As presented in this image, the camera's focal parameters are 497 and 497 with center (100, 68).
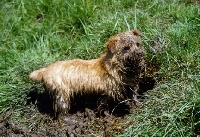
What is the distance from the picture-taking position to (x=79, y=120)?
6.55m

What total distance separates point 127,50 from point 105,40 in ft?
5.02

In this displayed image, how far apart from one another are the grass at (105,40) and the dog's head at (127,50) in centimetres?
47

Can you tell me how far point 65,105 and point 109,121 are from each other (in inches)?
24.3

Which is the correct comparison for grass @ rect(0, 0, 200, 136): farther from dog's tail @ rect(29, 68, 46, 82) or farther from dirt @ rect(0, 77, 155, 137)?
dog's tail @ rect(29, 68, 46, 82)

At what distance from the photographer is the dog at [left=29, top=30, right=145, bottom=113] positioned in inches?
247

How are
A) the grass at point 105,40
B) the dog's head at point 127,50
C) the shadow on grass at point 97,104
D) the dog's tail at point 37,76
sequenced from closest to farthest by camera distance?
the grass at point 105,40 → the dog's head at point 127,50 → the shadow on grass at point 97,104 → the dog's tail at point 37,76

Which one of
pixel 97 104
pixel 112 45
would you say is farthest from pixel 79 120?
pixel 112 45

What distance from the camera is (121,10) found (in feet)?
27.2

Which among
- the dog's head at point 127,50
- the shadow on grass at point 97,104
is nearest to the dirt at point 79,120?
the shadow on grass at point 97,104

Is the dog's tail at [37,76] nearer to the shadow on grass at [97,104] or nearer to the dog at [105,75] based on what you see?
the dog at [105,75]

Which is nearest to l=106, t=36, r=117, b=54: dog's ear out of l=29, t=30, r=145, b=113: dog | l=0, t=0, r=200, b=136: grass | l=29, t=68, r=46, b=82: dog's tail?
l=29, t=30, r=145, b=113: dog

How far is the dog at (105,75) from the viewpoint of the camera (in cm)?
627

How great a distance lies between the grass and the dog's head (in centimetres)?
47

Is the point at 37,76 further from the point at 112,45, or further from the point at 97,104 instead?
the point at 112,45
